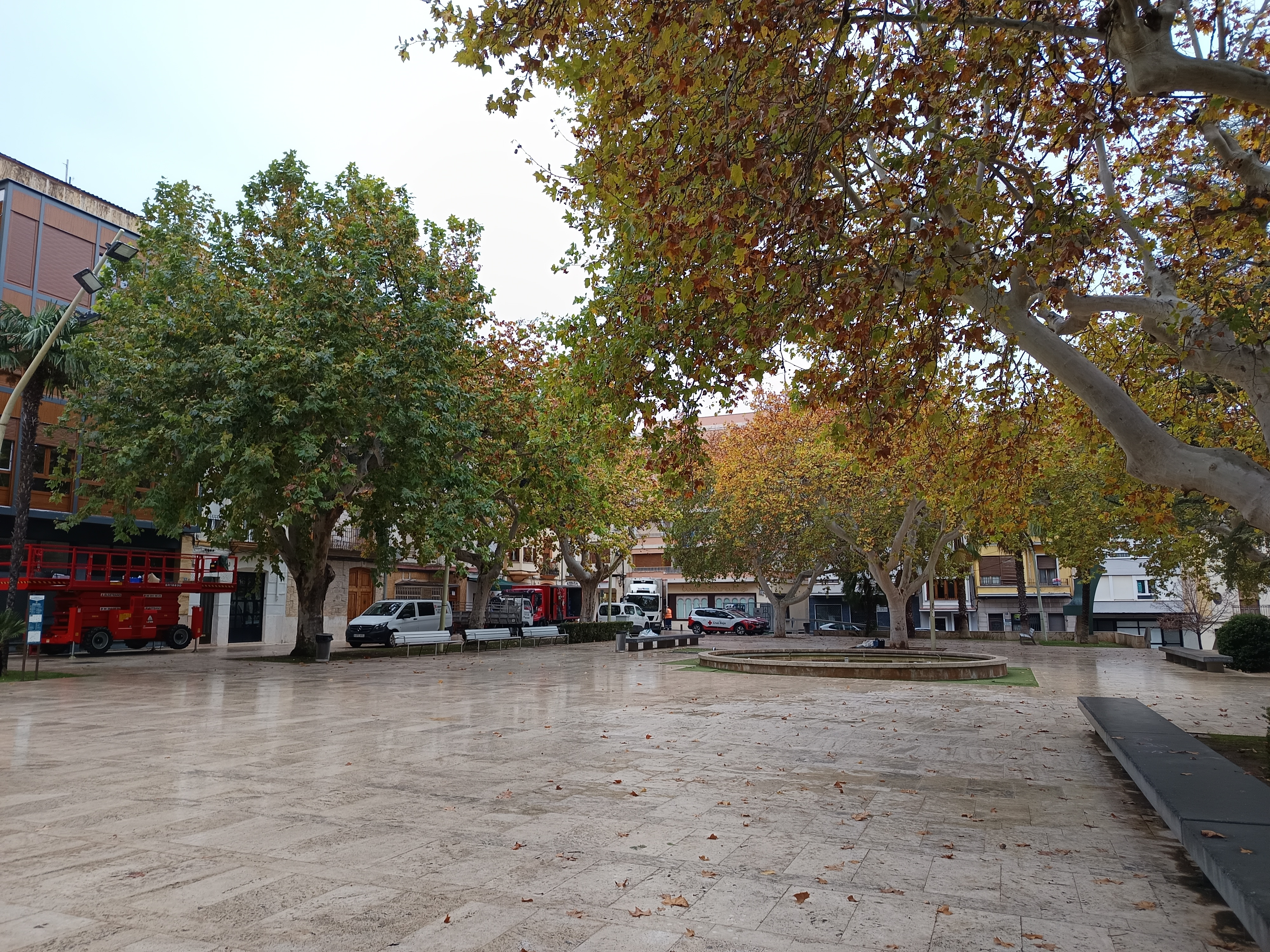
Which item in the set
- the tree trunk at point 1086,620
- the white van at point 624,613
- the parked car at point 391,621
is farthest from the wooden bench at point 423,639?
→ the tree trunk at point 1086,620

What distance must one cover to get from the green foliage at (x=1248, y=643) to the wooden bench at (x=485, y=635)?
71.6 feet

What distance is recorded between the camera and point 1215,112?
748cm

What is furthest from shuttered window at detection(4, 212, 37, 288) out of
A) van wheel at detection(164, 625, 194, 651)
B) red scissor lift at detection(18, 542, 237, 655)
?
van wheel at detection(164, 625, 194, 651)

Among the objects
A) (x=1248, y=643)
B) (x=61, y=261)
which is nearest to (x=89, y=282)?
(x=61, y=261)

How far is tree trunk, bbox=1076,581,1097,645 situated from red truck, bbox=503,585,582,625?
24452 millimetres

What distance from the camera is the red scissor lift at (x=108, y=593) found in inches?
825

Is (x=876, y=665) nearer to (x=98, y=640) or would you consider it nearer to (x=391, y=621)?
(x=391, y=621)

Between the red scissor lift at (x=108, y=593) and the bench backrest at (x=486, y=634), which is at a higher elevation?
the red scissor lift at (x=108, y=593)

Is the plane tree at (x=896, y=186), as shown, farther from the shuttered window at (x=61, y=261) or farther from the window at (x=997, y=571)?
the window at (x=997, y=571)

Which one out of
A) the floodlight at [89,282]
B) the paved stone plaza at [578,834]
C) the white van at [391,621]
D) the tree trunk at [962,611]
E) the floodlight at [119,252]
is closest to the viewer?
the paved stone plaza at [578,834]

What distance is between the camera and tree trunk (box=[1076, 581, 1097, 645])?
40.0 meters

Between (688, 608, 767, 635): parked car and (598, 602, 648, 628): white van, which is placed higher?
(598, 602, 648, 628): white van

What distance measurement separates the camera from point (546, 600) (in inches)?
1868

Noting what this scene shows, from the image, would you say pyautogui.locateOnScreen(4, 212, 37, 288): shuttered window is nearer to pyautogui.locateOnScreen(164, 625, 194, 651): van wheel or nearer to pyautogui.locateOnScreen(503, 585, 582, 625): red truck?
pyautogui.locateOnScreen(164, 625, 194, 651): van wheel
